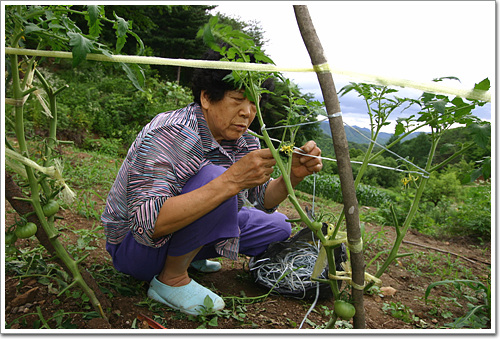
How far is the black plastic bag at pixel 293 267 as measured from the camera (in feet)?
5.93

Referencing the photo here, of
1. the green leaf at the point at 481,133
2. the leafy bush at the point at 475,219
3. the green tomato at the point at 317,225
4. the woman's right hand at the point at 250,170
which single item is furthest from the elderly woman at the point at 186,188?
the leafy bush at the point at 475,219

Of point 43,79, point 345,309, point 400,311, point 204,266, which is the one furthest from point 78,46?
point 400,311

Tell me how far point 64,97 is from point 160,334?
242 inches

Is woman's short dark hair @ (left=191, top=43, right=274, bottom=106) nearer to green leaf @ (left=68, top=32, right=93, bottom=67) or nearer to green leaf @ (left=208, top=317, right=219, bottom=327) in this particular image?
green leaf @ (left=68, top=32, right=93, bottom=67)

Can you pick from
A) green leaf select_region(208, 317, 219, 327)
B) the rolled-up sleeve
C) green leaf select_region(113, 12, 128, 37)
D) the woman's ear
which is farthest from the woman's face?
green leaf select_region(208, 317, 219, 327)

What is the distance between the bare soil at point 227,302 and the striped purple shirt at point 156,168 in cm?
29

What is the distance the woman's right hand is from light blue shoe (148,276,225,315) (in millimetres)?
578

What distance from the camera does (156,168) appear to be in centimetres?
147

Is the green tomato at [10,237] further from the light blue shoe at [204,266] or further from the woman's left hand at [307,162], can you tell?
the woman's left hand at [307,162]

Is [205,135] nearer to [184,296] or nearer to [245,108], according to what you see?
[245,108]

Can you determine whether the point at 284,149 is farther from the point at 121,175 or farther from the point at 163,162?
the point at 121,175

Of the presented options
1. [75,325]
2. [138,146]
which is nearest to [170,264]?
[75,325]

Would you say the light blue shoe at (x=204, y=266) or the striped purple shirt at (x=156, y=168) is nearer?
the striped purple shirt at (x=156, y=168)

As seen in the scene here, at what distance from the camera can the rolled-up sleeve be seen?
4.70ft
